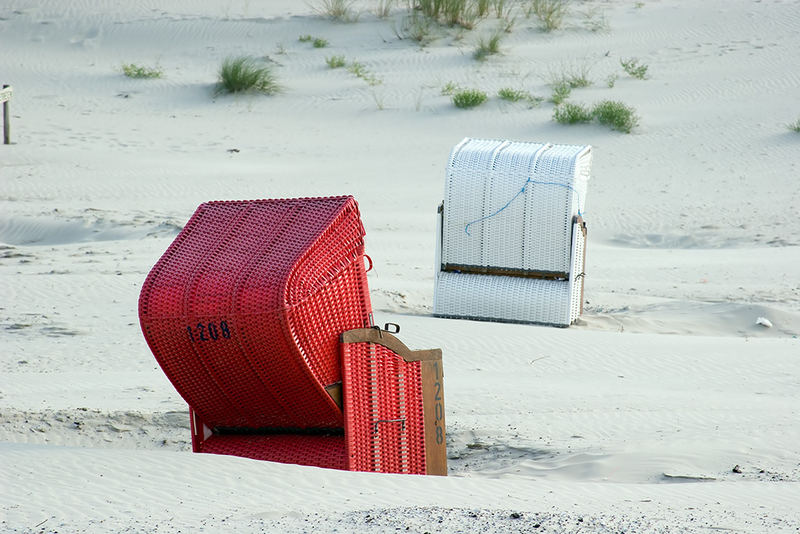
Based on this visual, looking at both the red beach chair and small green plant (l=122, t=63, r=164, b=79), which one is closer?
the red beach chair

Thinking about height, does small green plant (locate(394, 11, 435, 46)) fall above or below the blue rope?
above

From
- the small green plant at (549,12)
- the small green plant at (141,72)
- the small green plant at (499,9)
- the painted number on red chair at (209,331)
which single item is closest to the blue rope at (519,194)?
the painted number on red chair at (209,331)

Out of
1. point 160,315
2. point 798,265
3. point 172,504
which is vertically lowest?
point 798,265

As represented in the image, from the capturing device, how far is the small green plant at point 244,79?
22.1 m

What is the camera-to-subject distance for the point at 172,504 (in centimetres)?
459

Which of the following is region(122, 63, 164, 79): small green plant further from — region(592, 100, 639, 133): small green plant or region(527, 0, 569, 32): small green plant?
region(592, 100, 639, 133): small green plant

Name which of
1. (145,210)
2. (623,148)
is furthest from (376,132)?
(145,210)

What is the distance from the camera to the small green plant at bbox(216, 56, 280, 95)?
2214cm

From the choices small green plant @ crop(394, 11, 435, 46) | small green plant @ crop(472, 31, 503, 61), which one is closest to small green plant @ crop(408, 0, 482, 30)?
small green plant @ crop(394, 11, 435, 46)

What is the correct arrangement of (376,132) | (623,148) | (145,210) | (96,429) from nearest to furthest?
(96,429) → (145,210) → (623,148) → (376,132)

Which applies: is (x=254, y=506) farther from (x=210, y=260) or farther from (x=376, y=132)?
(x=376, y=132)

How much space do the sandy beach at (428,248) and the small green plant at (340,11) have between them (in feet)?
2.29

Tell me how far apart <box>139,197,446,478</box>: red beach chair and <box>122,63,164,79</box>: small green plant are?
18.6m

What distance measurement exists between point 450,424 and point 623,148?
12.6m
